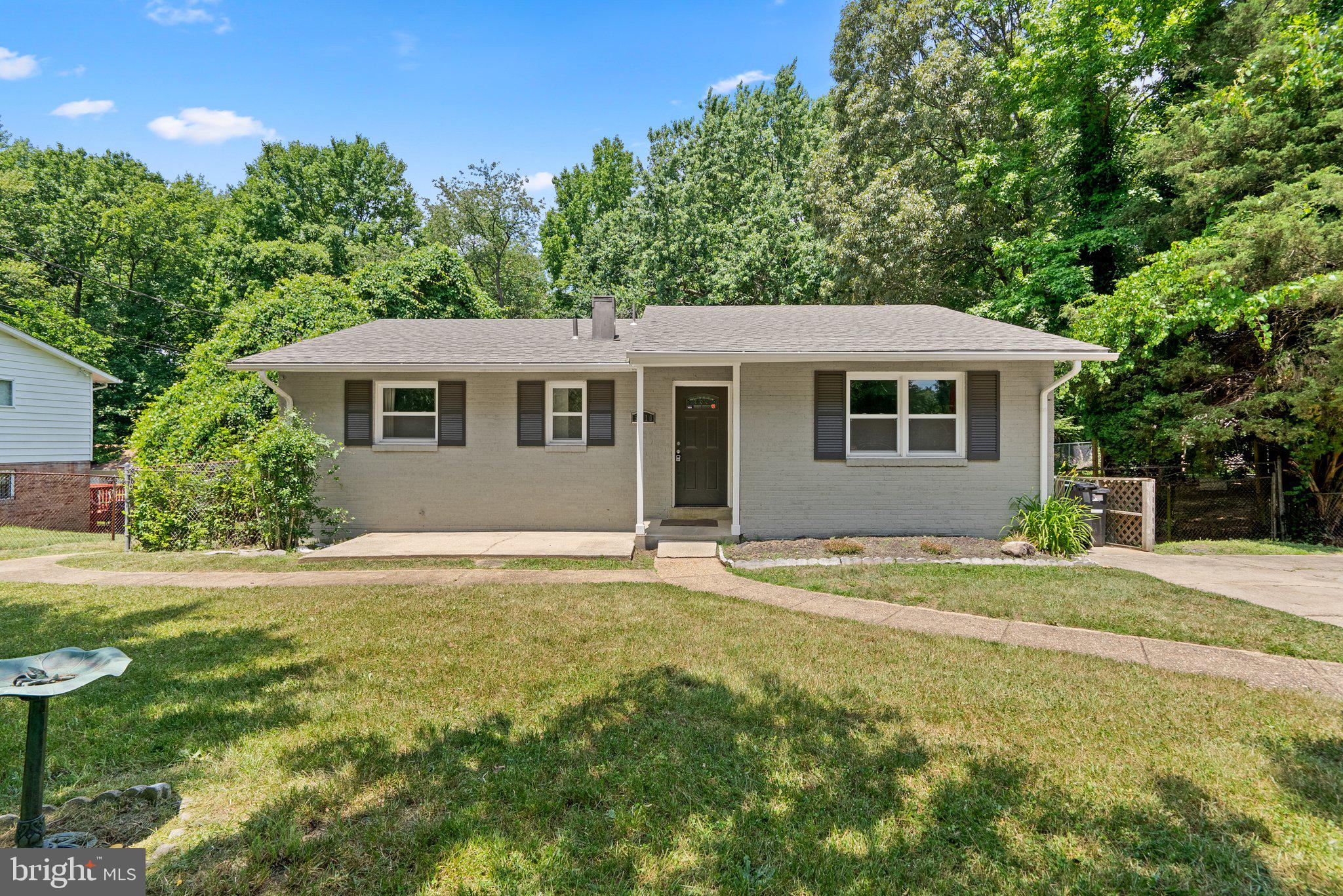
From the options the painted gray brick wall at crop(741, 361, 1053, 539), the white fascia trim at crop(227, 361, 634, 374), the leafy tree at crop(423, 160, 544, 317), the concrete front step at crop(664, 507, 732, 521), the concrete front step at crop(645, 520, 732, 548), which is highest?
the leafy tree at crop(423, 160, 544, 317)

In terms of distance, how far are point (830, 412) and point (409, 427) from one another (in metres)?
7.42

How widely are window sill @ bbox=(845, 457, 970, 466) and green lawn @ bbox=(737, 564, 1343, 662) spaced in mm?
2101

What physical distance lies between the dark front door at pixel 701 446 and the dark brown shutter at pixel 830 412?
1980 mm

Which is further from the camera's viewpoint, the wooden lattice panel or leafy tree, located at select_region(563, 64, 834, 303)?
leafy tree, located at select_region(563, 64, 834, 303)

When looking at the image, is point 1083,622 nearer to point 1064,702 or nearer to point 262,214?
point 1064,702

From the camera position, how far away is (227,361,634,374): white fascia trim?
10.2 meters

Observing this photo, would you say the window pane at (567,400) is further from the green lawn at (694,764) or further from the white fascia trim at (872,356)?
the green lawn at (694,764)

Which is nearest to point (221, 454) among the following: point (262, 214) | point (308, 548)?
point (308, 548)

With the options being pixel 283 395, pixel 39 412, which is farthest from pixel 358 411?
pixel 39 412

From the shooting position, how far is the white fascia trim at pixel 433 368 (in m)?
10.2

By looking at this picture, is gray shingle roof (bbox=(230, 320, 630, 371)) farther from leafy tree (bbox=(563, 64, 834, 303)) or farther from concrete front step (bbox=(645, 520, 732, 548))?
leafy tree (bbox=(563, 64, 834, 303))

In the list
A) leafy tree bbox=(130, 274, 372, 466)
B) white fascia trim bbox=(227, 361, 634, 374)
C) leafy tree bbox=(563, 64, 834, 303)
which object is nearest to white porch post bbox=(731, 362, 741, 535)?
white fascia trim bbox=(227, 361, 634, 374)

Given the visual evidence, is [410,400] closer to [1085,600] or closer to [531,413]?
[531,413]

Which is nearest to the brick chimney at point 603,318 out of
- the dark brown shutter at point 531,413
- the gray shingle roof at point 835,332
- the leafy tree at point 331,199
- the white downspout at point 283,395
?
the gray shingle roof at point 835,332
